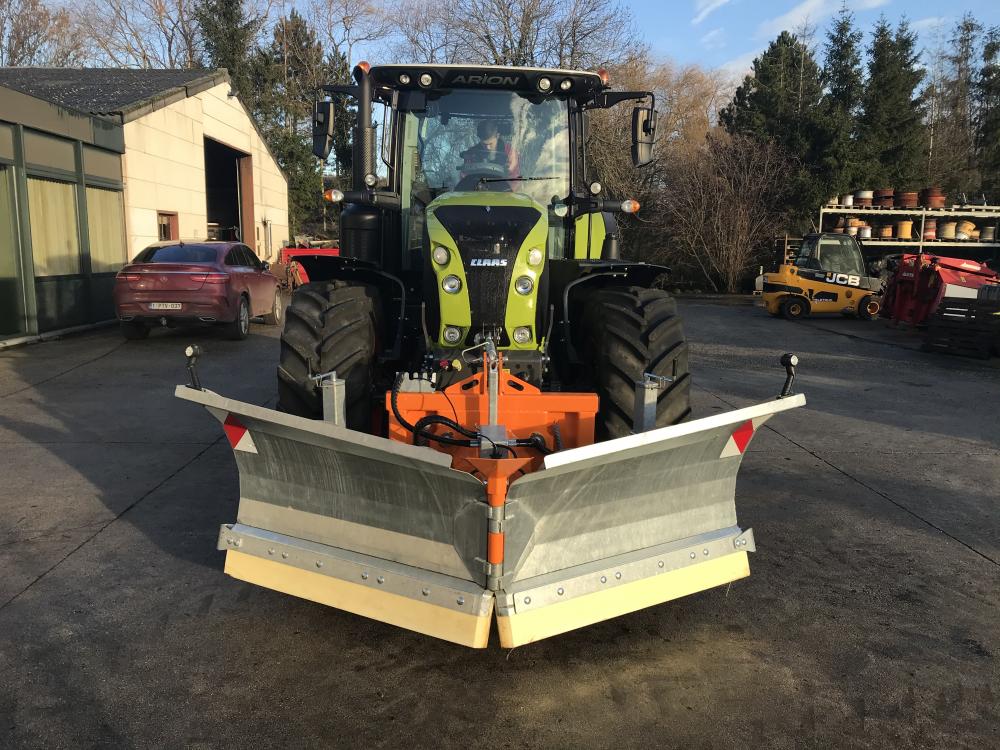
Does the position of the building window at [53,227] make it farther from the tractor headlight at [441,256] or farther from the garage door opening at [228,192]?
the tractor headlight at [441,256]

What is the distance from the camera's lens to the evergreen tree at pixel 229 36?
117 ft

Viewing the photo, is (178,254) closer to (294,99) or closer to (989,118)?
(294,99)

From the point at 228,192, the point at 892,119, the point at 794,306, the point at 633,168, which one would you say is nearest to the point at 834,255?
the point at 794,306

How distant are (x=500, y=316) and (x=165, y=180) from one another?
1645 cm

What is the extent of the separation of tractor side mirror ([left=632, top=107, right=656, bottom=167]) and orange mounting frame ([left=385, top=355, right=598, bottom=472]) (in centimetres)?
245

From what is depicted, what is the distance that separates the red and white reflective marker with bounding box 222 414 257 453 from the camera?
Answer: 3303 mm

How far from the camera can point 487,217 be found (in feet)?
13.6

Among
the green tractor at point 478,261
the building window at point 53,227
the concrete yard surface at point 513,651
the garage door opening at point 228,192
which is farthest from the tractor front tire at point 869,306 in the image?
the garage door opening at point 228,192

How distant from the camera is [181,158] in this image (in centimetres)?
1889

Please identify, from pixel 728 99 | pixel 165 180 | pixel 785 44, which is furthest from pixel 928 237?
pixel 165 180

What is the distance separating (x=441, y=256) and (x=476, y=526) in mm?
1686

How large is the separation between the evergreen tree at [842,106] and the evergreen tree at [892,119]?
0.53 metres

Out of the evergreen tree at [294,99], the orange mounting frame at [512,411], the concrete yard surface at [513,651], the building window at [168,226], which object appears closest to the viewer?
the concrete yard surface at [513,651]

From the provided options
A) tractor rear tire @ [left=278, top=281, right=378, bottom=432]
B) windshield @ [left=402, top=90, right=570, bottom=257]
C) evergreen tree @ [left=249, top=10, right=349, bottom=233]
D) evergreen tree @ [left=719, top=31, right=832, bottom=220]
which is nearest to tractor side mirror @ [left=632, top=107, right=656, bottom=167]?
windshield @ [left=402, top=90, right=570, bottom=257]
